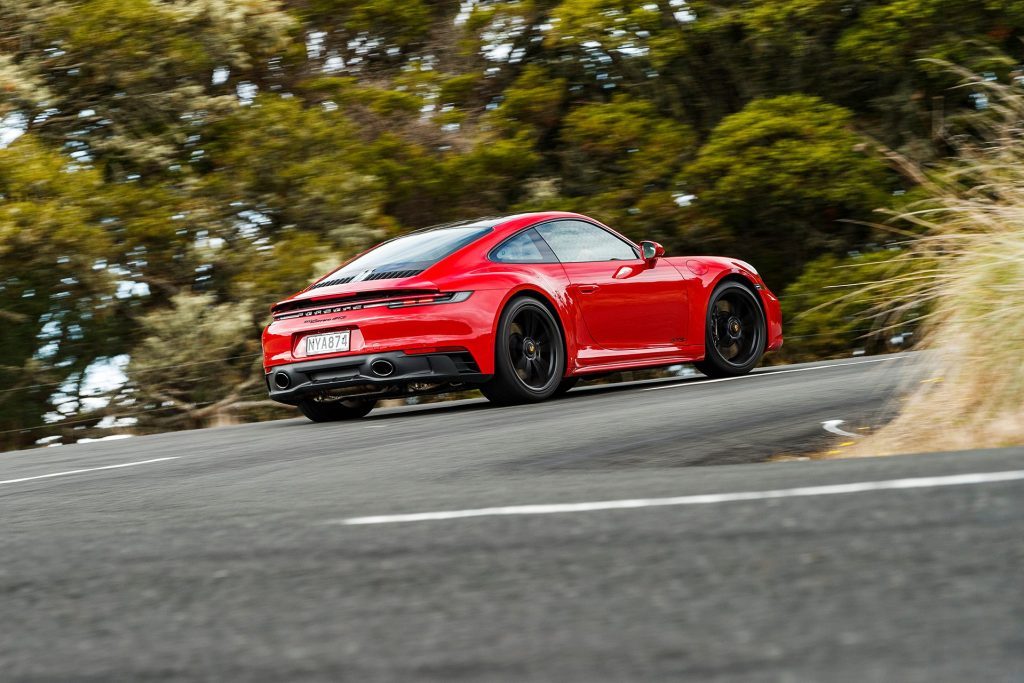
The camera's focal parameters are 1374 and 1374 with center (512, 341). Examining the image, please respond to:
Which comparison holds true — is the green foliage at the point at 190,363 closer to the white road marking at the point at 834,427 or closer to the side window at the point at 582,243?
the side window at the point at 582,243

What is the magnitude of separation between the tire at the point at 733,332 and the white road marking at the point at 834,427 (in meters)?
4.54

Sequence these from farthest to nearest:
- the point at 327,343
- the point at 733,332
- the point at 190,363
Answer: the point at 190,363 < the point at 733,332 < the point at 327,343

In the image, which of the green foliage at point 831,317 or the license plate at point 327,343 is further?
the green foliage at point 831,317

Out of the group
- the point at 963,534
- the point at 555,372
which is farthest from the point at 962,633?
the point at 555,372

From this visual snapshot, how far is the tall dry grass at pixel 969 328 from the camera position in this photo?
5836 mm

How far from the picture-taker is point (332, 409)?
36.6 feet

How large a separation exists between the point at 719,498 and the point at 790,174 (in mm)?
16863

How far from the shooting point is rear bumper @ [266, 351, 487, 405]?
969 cm

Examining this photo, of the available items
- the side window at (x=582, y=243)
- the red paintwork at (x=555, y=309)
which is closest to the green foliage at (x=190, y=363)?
the red paintwork at (x=555, y=309)

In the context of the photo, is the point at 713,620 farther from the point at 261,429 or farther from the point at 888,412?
the point at 261,429

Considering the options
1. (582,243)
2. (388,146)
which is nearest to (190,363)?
(582,243)

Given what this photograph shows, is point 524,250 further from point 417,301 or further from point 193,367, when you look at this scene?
point 193,367

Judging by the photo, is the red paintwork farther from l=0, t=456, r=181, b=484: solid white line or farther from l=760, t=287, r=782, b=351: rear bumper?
l=0, t=456, r=181, b=484: solid white line

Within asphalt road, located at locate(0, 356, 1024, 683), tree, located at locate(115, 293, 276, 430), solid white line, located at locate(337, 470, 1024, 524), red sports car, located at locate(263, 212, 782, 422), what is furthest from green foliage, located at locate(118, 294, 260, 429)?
solid white line, located at locate(337, 470, 1024, 524)
